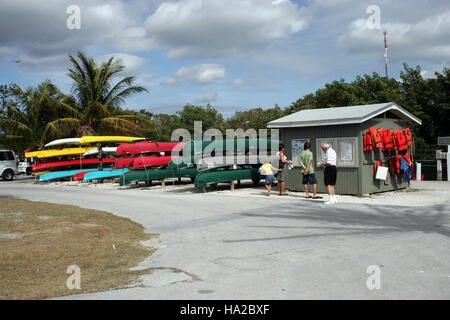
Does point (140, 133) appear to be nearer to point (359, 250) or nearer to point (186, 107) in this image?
point (186, 107)

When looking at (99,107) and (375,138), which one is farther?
(99,107)

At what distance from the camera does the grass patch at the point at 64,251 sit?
6.02 m

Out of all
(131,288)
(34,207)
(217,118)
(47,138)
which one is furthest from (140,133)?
(131,288)

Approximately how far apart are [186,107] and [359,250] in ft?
159

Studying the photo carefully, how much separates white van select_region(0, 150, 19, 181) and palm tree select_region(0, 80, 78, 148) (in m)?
1.27

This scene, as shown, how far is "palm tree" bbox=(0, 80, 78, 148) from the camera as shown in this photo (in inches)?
1308

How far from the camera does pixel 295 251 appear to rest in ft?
25.1

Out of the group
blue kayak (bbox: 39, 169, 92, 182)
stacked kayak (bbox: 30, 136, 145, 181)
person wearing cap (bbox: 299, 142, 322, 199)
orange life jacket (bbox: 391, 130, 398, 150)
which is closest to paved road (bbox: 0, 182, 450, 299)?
person wearing cap (bbox: 299, 142, 322, 199)

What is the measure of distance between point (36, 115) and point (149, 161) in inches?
607

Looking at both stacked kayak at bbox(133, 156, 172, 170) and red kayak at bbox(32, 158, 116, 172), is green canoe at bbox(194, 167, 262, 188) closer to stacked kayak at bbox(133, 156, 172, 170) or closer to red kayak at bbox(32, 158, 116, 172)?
stacked kayak at bbox(133, 156, 172, 170)

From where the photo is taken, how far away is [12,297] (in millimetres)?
5516

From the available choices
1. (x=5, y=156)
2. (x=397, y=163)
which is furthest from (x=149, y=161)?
(x=5, y=156)

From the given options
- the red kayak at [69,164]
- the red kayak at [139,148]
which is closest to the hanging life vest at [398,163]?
the red kayak at [139,148]

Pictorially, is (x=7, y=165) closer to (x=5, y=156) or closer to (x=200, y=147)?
(x=5, y=156)
